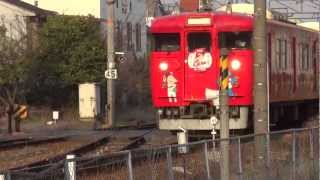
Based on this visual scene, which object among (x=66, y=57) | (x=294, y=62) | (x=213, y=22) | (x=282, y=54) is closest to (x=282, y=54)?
(x=282, y=54)

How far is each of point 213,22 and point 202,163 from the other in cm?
1100

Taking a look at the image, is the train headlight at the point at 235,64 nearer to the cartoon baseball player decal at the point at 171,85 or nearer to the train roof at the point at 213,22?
the train roof at the point at 213,22

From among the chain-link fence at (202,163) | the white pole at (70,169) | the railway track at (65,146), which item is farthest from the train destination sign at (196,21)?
the white pole at (70,169)

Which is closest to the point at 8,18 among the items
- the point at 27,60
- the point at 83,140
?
the point at 27,60

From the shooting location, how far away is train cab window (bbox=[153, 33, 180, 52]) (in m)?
21.2

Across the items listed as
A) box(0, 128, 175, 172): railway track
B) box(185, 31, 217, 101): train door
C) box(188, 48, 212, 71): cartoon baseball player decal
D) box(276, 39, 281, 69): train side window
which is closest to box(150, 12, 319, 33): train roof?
box(185, 31, 217, 101): train door

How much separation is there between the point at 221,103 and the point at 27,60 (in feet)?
102

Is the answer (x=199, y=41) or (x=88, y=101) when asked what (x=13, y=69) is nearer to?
(x=88, y=101)

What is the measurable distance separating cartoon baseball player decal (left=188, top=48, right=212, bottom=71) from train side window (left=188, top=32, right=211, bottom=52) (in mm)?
102

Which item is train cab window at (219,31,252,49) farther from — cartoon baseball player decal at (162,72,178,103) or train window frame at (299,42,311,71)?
train window frame at (299,42,311,71)

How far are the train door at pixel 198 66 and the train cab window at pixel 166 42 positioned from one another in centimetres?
33

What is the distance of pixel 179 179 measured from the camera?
9.52m

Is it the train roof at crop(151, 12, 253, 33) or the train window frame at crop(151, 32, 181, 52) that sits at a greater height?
the train roof at crop(151, 12, 253, 33)

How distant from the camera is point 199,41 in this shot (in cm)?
2117
